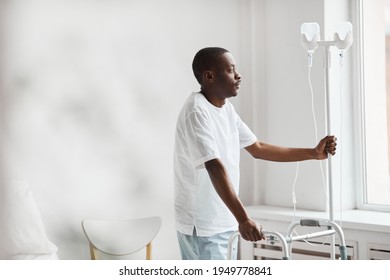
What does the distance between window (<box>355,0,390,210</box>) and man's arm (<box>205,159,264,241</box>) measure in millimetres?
1234

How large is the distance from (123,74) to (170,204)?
59 centimetres

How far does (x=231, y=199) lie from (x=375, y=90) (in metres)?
1.34

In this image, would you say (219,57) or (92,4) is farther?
(92,4)

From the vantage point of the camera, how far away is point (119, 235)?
2.49 m

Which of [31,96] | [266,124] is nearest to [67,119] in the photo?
[31,96]

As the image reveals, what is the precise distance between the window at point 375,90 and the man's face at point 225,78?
1044mm

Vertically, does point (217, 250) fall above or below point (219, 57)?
below

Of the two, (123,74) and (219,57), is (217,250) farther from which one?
(123,74)

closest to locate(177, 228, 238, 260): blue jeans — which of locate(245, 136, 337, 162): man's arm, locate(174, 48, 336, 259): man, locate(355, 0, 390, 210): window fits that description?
locate(174, 48, 336, 259): man

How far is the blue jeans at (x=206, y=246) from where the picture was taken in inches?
75.9

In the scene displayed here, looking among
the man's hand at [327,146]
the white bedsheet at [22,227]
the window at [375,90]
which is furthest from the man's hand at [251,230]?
the window at [375,90]

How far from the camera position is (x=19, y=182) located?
88.1 inches

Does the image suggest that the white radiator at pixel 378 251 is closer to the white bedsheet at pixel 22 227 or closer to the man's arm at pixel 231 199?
the man's arm at pixel 231 199
